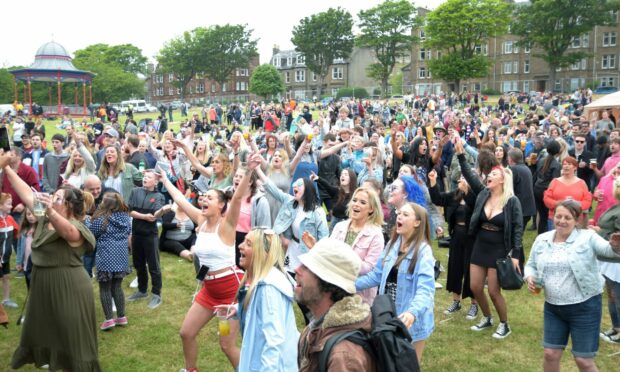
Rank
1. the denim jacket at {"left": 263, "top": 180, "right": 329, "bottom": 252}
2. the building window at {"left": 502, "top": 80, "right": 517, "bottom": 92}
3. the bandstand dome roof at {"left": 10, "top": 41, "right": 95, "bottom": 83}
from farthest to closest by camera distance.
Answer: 1. the building window at {"left": 502, "top": 80, "right": 517, "bottom": 92}
2. the bandstand dome roof at {"left": 10, "top": 41, "right": 95, "bottom": 83}
3. the denim jacket at {"left": 263, "top": 180, "right": 329, "bottom": 252}

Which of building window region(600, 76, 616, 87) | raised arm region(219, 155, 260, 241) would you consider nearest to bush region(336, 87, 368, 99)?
building window region(600, 76, 616, 87)

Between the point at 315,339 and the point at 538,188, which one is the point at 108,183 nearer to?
the point at 315,339

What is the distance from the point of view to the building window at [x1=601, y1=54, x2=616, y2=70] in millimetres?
67562

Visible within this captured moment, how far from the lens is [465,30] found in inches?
2635

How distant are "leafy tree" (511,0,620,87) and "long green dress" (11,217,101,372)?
64459 millimetres

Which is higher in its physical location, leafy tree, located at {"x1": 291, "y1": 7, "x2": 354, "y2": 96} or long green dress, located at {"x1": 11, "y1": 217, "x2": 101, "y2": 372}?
leafy tree, located at {"x1": 291, "y1": 7, "x2": 354, "y2": 96}

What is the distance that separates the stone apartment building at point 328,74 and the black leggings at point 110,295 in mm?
77108

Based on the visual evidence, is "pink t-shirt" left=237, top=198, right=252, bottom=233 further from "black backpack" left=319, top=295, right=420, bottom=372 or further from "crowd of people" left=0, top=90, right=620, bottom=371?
"black backpack" left=319, top=295, right=420, bottom=372

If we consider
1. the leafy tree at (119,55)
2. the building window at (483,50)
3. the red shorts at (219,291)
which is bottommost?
the red shorts at (219,291)

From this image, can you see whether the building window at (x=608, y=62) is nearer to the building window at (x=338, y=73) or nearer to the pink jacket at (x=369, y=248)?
the building window at (x=338, y=73)

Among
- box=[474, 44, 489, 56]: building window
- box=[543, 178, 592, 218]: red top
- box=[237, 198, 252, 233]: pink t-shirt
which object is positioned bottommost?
box=[237, 198, 252, 233]: pink t-shirt

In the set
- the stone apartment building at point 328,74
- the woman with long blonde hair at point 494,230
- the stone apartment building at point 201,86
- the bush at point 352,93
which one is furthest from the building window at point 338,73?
the woman with long blonde hair at point 494,230

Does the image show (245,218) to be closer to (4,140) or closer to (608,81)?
(4,140)

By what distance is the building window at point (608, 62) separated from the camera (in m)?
67.6
